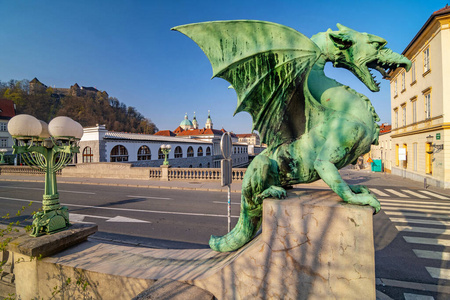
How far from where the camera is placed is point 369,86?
81.7 inches

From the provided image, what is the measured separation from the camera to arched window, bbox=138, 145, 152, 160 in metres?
25.9

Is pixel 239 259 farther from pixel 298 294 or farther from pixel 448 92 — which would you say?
pixel 448 92

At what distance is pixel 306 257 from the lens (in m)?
1.77

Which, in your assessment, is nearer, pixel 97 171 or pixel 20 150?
pixel 20 150

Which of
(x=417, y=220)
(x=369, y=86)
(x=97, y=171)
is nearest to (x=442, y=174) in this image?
(x=417, y=220)

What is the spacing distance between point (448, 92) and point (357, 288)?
59.0ft

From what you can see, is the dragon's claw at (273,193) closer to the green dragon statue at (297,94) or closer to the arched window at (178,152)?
the green dragon statue at (297,94)

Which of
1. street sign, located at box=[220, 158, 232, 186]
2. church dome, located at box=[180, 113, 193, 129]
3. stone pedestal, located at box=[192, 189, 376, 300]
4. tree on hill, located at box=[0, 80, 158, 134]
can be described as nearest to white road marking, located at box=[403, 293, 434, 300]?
stone pedestal, located at box=[192, 189, 376, 300]

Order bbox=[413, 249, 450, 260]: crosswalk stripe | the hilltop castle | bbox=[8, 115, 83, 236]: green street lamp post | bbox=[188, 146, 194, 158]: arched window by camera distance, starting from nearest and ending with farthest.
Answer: bbox=[8, 115, 83, 236]: green street lamp post < bbox=[413, 249, 450, 260]: crosswalk stripe < bbox=[188, 146, 194, 158]: arched window < the hilltop castle

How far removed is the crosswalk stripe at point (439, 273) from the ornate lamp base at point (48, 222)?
21.5 feet

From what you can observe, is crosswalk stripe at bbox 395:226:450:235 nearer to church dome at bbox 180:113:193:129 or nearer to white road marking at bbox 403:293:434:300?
white road marking at bbox 403:293:434:300

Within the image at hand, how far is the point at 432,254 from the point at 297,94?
5.34 m

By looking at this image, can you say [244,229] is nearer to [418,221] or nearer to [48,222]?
[48,222]

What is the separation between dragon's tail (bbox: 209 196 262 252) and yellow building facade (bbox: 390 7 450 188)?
15.0 m
